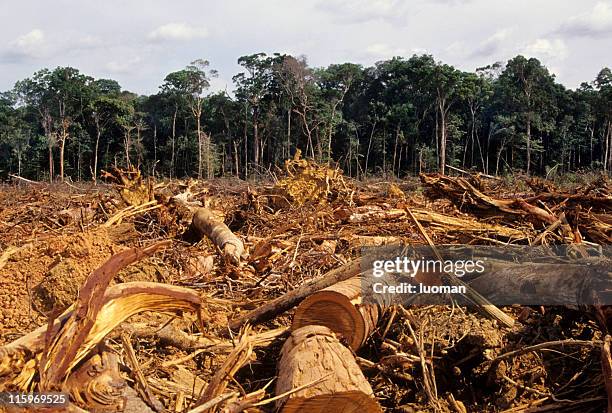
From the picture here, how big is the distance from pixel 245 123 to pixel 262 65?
4830 millimetres

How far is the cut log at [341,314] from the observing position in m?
3.45

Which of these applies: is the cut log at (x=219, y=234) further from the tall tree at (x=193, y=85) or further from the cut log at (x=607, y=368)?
the tall tree at (x=193, y=85)

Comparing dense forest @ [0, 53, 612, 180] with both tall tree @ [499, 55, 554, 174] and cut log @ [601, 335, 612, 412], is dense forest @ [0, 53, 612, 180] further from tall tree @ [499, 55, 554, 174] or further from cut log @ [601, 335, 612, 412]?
cut log @ [601, 335, 612, 412]

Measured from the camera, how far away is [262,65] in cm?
4506

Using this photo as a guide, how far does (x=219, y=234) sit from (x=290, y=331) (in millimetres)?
2809

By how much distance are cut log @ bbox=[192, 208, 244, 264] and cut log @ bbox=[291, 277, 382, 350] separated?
85.2 inches

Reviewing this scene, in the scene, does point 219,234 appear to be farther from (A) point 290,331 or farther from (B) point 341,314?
(B) point 341,314

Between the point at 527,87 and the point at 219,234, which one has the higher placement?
the point at 527,87

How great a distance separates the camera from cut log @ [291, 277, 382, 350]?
11.3 feet

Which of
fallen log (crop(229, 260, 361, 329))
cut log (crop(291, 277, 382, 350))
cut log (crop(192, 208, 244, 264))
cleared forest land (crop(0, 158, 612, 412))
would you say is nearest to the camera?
cleared forest land (crop(0, 158, 612, 412))

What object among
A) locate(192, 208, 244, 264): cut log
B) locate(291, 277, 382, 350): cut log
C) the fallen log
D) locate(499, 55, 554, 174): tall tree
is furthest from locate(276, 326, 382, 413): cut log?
locate(499, 55, 554, 174): tall tree

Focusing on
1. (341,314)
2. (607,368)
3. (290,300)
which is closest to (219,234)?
(290,300)

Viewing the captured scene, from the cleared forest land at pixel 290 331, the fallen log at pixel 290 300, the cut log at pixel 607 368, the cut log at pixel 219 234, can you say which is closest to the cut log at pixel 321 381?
the cleared forest land at pixel 290 331

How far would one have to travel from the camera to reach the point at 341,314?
11.4 feet
